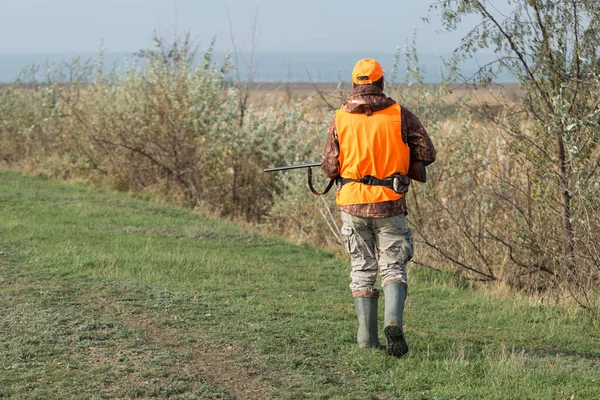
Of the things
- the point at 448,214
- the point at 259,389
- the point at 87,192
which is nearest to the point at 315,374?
the point at 259,389

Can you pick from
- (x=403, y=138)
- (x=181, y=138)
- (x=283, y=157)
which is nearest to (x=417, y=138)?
(x=403, y=138)

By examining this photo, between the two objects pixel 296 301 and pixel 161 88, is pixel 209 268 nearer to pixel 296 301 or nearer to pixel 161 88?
pixel 296 301

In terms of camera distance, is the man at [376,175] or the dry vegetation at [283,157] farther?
the dry vegetation at [283,157]

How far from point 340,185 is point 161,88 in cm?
1139

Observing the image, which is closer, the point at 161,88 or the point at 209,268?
the point at 209,268

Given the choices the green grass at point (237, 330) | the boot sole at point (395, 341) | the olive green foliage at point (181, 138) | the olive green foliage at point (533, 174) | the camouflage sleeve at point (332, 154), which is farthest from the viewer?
the olive green foliage at point (181, 138)

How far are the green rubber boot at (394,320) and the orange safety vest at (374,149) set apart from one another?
0.67 m

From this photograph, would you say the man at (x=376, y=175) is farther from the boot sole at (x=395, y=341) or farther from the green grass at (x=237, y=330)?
the green grass at (x=237, y=330)

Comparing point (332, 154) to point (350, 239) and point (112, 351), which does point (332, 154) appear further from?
point (112, 351)

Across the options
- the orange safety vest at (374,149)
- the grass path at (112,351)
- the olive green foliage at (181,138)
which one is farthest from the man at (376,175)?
the olive green foliage at (181,138)

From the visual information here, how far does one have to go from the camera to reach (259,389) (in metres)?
5.81

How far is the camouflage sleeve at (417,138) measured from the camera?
6.41 m

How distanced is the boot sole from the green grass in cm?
8

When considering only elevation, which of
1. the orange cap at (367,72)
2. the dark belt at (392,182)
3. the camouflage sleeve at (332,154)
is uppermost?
the orange cap at (367,72)
